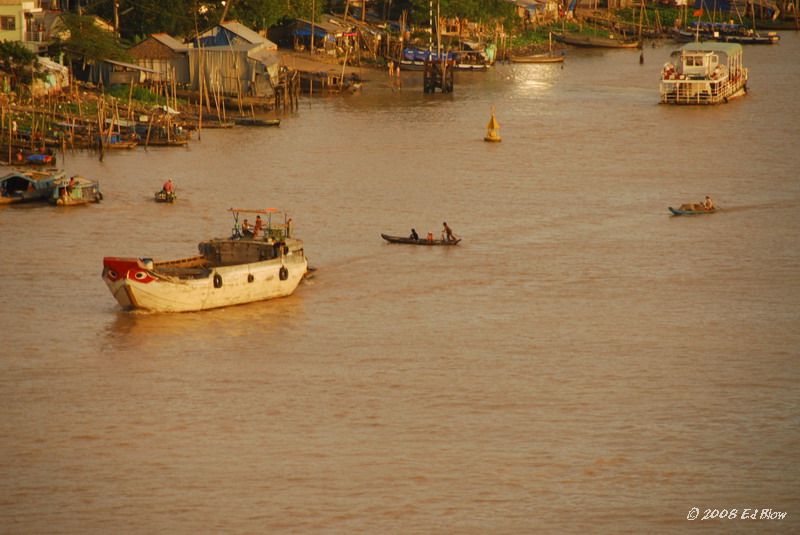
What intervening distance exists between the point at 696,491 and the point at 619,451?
5.67ft

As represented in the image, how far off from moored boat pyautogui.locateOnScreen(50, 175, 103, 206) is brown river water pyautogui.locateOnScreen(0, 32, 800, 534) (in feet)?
1.42

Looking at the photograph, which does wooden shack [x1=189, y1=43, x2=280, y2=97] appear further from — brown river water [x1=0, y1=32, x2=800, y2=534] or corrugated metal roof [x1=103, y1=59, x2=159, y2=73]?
brown river water [x1=0, y1=32, x2=800, y2=534]

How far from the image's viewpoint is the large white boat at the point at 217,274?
2927cm

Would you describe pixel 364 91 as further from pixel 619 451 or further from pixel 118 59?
pixel 619 451

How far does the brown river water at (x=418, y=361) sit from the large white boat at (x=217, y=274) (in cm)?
36

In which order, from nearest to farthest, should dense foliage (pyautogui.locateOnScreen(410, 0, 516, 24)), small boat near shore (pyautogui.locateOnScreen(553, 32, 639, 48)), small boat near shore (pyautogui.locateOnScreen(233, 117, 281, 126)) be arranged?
small boat near shore (pyautogui.locateOnScreen(233, 117, 281, 126))
dense foliage (pyautogui.locateOnScreen(410, 0, 516, 24))
small boat near shore (pyautogui.locateOnScreen(553, 32, 639, 48))

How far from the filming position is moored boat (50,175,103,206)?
132ft

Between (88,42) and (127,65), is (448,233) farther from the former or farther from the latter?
(88,42)

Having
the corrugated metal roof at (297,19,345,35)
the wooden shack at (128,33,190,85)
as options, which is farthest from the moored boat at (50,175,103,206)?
the corrugated metal roof at (297,19,345,35)

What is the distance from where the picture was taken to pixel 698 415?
25.1 meters

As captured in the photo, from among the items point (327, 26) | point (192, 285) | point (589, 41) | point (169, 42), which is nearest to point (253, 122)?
point (169, 42)

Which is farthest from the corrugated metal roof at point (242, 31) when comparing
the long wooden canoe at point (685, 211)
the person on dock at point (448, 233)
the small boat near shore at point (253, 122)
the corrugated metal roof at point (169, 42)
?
the person on dock at point (448, 233)

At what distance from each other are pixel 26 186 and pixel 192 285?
12.9 metres

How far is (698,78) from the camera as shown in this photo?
223 feet
